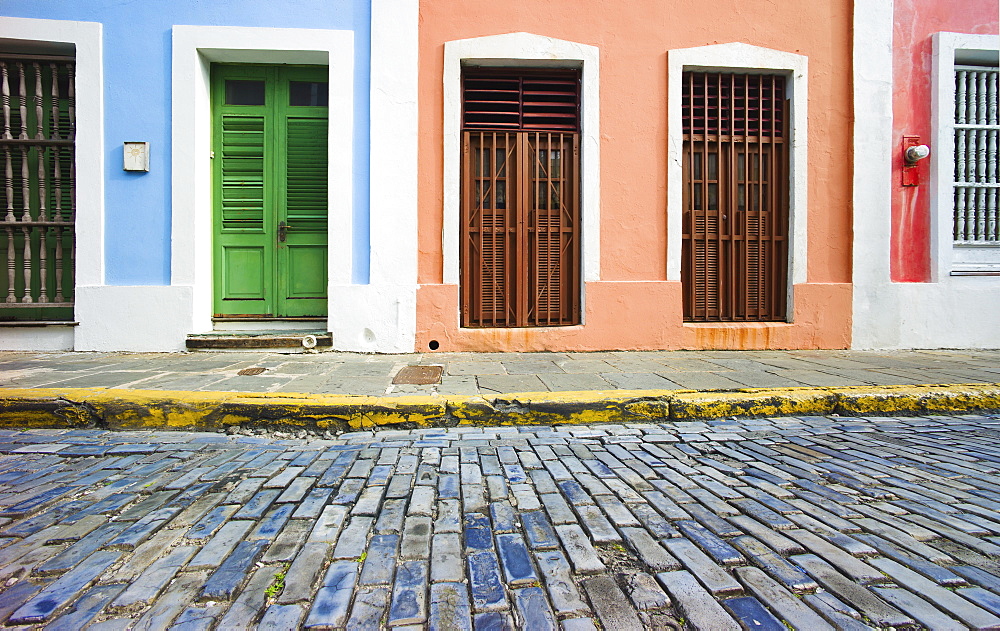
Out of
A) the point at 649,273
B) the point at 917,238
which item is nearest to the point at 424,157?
the point at 649,273

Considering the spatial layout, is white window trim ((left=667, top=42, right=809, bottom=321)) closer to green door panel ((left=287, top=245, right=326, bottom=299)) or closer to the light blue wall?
the light blue wall

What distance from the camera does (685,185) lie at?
639 cm

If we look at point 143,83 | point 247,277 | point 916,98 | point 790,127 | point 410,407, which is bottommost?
point 410,407

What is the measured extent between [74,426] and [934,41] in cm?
1035

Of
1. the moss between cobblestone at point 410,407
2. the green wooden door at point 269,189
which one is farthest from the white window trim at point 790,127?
the green wooden door at point 269,189

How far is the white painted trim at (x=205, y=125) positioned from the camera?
5.82 m

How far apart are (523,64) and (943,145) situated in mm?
5727

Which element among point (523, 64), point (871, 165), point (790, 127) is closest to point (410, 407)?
point (523, 64)

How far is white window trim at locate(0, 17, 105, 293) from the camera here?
572cm

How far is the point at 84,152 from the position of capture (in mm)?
5770

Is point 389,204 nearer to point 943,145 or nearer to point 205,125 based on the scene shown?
point 205,125

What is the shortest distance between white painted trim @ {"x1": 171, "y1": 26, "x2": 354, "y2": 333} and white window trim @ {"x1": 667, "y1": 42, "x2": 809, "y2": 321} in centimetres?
400

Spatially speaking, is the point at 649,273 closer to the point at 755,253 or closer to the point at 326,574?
the point at 755,253

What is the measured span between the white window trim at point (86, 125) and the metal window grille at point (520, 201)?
4.28 meters
